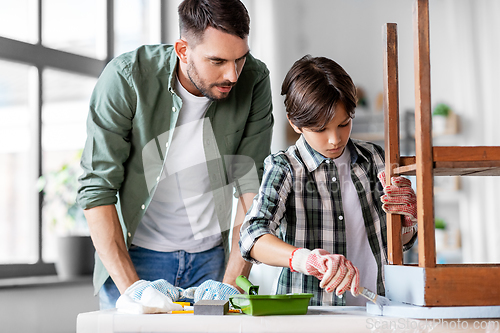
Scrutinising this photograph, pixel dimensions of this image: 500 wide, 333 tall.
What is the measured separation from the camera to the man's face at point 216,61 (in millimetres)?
1308

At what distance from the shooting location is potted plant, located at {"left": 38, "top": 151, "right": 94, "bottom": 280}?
7.78 ft

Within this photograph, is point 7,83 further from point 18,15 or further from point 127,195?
point 127,195

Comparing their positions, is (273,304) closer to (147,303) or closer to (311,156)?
(147,303)

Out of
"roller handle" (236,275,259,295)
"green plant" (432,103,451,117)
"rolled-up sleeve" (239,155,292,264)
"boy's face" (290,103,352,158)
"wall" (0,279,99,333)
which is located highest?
"green plant" (432,103,451,117)

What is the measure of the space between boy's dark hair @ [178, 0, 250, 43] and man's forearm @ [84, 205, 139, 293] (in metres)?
0.53

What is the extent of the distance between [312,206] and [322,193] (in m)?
0.04

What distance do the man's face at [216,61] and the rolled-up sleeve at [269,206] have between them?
0.24m

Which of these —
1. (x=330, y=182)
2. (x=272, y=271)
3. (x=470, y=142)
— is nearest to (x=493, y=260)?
(x=470, y=142)

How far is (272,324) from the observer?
876 millimetres

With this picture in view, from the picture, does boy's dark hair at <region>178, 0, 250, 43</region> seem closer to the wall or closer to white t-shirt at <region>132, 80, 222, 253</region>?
white t-shirt at <region>132, 80, 222, 253</region>

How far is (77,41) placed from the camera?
2.72 meters

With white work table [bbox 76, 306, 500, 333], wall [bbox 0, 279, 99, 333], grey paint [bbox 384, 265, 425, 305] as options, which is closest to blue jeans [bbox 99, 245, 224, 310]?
white work table [bbox 76, 306, 500, 333]

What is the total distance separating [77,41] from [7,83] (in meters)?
0.49

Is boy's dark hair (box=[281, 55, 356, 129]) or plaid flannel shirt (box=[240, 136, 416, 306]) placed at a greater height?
boy's dark hair (box=[281, 55, 356, 129])
